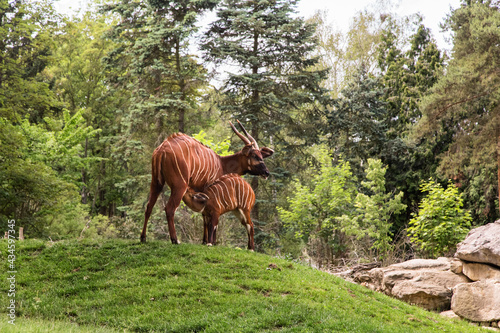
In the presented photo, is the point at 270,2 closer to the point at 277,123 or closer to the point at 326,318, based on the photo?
the point at 277,123

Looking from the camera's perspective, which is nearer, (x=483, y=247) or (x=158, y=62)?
(x=483, y=247)

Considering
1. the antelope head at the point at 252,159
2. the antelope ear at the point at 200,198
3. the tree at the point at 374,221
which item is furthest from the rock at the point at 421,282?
the antelope ear at the point at 200,198

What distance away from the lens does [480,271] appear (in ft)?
41.4

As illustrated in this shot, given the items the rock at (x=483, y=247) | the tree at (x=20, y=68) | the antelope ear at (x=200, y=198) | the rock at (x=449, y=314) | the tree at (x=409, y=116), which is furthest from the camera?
the tree at (x=409, y=116)

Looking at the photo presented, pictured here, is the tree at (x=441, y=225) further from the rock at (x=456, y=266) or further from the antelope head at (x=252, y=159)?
the antelope head at (x=252, y=159)

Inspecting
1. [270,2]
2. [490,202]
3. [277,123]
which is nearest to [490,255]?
[490,202]

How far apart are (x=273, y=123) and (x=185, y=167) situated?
44.2 ft

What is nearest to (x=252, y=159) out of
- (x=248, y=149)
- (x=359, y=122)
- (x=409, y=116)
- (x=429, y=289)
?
(x=248, y=149)

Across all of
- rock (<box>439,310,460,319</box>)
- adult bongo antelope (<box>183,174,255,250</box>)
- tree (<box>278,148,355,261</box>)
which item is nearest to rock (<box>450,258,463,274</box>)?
rock (<box>439,310,460,319</box>)

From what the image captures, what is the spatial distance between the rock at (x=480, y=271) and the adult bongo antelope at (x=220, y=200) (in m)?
6.17

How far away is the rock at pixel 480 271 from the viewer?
1229 centimetres

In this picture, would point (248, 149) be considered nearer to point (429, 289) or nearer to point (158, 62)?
point (429, 289)

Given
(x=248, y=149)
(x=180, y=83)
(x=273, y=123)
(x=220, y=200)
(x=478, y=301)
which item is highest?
(x=180, y=83)

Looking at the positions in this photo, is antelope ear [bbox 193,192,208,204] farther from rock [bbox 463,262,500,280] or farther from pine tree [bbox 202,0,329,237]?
pine tree [bbox 202,0,329,237]
